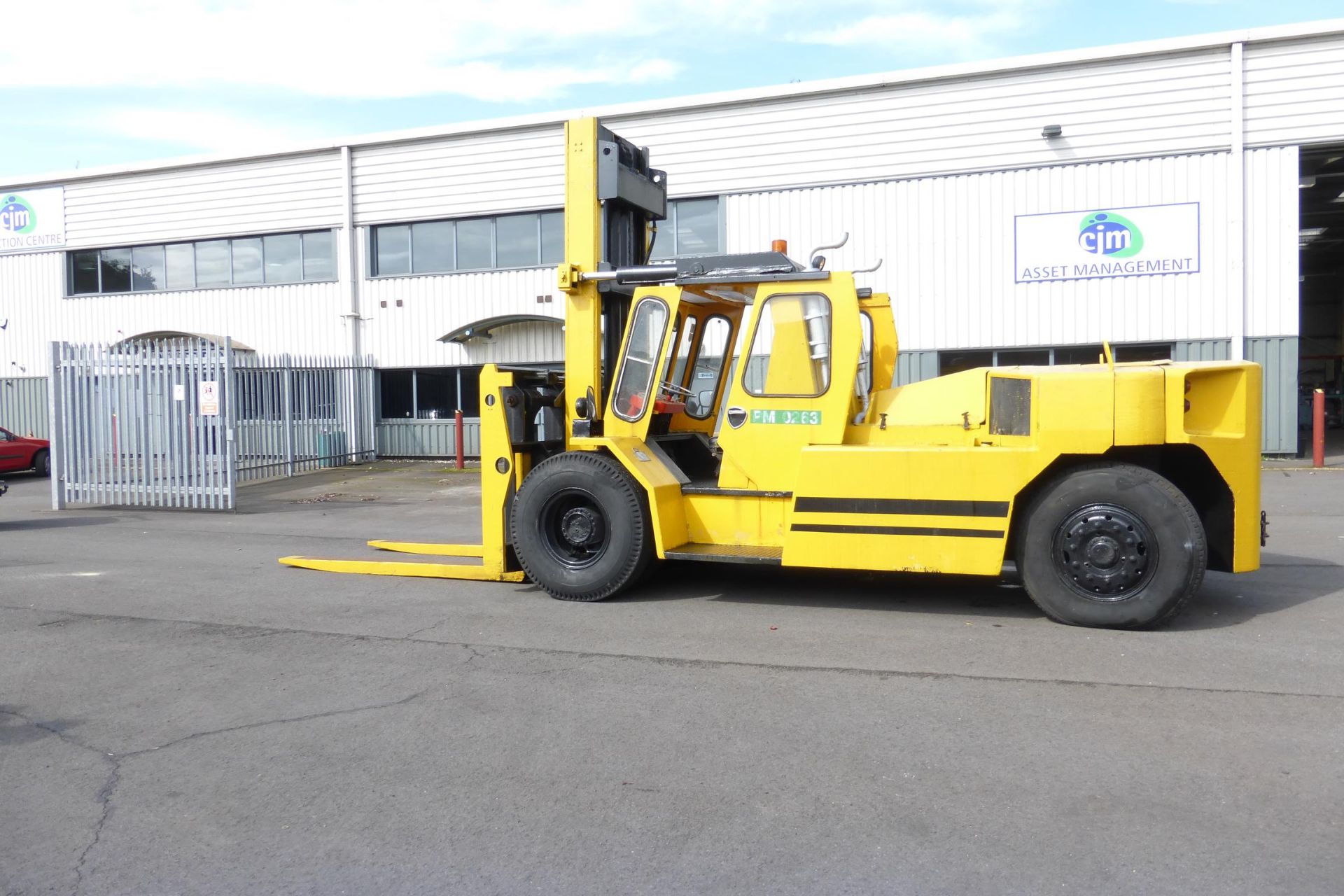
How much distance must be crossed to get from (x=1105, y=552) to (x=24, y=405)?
27.9 metres

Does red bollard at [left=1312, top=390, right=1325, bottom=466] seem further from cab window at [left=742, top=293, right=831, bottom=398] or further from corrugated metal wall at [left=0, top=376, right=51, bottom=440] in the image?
corrugated metal wall at [left=0, top=376, right=51, bottom=440]

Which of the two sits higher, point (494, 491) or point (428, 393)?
point (428, 393)

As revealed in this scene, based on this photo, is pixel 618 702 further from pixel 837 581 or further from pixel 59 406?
pixel 59 406

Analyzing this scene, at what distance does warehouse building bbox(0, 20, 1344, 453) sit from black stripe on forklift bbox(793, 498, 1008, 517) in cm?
1339

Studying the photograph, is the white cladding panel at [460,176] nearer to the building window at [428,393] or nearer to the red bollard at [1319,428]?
the building window at [428,393]

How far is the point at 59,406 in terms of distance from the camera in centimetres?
1526

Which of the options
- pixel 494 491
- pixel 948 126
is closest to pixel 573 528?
pixel 494 491

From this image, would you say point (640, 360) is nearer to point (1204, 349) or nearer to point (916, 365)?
point (916, 365)

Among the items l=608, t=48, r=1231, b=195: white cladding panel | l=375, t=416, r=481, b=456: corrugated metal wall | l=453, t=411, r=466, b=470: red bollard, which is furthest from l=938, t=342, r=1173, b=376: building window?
l=375, t=416, r=481, b=456: corrugated metal wall

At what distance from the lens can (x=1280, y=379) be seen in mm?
18016

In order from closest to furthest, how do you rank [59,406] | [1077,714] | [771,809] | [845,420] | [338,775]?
[771,809]
[338,775]
[1077,714]
[845,420]
[59,406]

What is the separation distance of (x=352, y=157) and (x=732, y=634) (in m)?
19.7

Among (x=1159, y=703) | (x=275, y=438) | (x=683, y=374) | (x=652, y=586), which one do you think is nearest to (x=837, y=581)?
(x=652, y=586)

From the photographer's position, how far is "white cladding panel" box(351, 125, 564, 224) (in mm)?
21781
